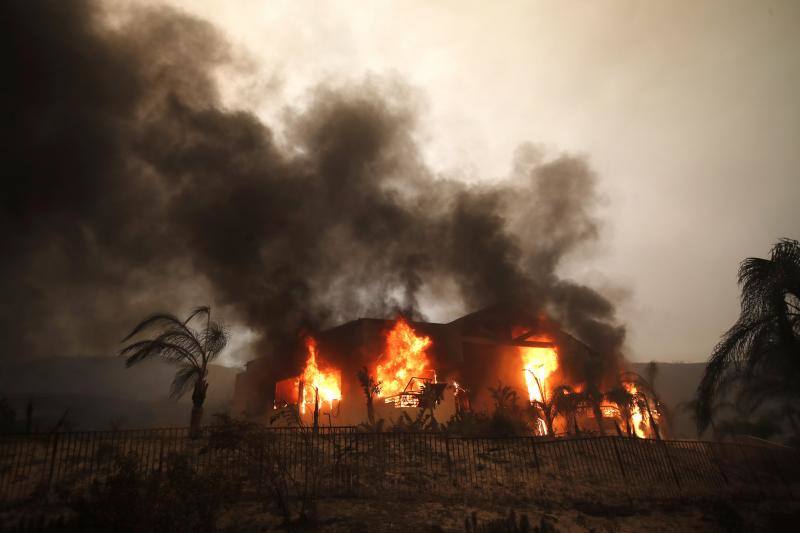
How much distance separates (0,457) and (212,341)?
780 cm

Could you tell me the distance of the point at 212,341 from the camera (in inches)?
804

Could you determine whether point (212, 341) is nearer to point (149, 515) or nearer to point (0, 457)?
point (0, 457)

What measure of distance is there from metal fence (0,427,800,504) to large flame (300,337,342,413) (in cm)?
1289

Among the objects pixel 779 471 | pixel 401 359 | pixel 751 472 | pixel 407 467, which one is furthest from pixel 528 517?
pixel 401 359

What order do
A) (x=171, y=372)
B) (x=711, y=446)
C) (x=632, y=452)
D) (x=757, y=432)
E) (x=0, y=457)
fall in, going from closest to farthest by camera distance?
(x=0, y=457) < (x=632, y=452) < (x=711, y=446) < (x=757, y=432) < (x=171, y=372)

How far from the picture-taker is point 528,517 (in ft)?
43.5

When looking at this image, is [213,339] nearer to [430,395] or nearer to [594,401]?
[430,395]

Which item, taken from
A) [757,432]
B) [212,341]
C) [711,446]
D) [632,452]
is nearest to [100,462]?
[212,341]

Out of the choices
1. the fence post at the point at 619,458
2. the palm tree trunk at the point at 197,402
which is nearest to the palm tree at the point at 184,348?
the palm tree trunk at the point at 197,402

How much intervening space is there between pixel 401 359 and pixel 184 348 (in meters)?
14.5

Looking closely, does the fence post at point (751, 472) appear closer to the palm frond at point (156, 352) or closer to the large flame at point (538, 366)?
the large flame at point (538, 366)

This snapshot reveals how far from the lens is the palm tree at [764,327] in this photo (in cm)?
1124

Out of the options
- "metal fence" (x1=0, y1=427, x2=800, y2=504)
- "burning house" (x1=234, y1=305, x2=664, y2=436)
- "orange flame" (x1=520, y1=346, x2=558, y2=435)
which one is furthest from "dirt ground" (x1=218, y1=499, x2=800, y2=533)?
"orange flame" (x1=520, y1=346, x2=558, y2=435)

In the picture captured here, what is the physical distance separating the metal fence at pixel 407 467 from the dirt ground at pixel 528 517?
616 mm
